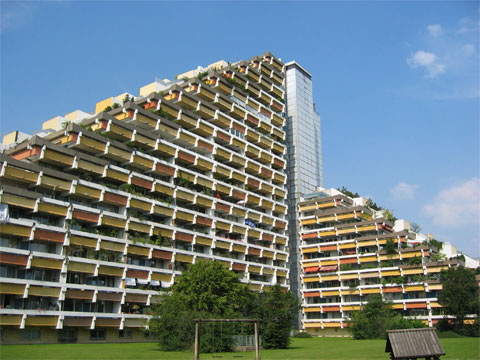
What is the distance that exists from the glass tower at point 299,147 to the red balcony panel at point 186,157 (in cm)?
4073

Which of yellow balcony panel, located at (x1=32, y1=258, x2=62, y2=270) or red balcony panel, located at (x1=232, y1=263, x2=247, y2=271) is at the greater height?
red balcony panel, located at (x1=232, y1=263, x2=247, y2=271)

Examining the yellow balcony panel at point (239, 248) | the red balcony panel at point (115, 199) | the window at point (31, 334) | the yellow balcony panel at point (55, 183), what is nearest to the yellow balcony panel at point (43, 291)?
the window at point (31, 334)

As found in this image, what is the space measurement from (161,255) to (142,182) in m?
10.7

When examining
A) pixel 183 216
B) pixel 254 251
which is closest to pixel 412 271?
pixel 254 251

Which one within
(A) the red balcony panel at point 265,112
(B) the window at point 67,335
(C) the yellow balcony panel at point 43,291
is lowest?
(B) the window at point 67,335

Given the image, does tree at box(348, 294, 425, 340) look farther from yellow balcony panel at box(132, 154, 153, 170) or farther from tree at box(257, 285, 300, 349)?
yellow balcony panel at box(132, 154, 153, 170)

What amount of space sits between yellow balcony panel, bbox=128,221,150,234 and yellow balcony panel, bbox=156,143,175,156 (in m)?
A: 12.2

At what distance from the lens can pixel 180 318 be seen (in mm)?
46594

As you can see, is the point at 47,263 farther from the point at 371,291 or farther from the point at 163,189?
the point at 371,291

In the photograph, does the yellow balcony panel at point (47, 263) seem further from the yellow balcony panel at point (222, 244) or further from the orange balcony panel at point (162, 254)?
the yellow balcony panel at point (222, 244)

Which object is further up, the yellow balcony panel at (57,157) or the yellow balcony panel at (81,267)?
the yellow balcony panel at (57,157)

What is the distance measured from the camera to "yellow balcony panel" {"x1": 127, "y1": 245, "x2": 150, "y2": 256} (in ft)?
214

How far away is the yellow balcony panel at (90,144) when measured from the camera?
62.5 metres

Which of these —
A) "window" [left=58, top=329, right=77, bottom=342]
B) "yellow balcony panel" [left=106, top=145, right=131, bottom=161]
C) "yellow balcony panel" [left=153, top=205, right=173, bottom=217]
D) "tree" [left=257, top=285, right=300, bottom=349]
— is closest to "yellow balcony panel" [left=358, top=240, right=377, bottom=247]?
"tree" [left=257, top=285, right=300, bottom=349]
